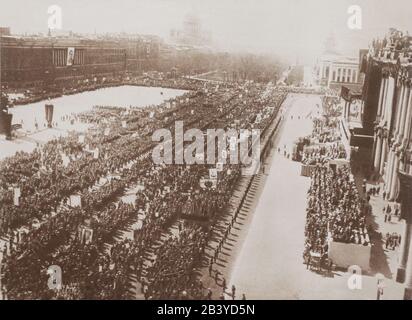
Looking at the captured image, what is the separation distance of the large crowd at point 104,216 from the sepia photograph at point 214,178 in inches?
2.7

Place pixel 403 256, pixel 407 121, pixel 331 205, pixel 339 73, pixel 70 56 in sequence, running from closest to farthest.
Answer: pixel 403 256 → pixel 331 205 → pixel 407 121 → pixel 339 73 → pixel 70 56

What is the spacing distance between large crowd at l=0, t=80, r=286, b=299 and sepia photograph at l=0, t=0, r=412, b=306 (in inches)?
2.7

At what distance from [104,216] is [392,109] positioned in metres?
15.5

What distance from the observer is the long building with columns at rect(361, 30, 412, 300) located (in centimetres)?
2127

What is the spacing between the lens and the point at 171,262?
49.5 ft

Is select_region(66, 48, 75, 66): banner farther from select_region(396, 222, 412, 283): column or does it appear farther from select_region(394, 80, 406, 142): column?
select_region(396, 222, 412, 283): column

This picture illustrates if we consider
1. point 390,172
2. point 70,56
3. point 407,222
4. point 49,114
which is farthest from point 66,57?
point 407,222

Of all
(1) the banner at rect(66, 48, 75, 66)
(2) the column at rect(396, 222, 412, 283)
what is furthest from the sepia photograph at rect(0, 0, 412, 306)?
(1) the banner at rect(66, 48, 75, 66)

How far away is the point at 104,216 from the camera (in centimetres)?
1800

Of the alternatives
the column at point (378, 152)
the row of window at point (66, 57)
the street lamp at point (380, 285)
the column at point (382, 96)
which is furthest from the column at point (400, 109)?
the row of window at point (66, 57)

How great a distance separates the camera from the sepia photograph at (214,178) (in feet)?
48.3

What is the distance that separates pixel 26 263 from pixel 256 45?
13850 millimetres

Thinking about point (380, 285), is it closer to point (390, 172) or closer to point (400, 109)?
point (390, 172)
